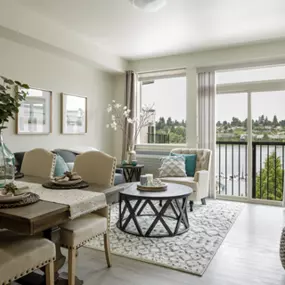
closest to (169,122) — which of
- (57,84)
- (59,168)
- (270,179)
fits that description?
(270,179)

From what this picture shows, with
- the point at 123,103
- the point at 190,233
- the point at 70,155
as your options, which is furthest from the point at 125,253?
the point at 123,103

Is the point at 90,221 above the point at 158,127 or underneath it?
underneath

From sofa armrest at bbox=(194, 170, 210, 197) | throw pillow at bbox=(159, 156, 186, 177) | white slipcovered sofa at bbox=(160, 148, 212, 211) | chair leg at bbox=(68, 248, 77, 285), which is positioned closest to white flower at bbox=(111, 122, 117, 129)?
white slipcovered sofa at bbox=(160, 148, 212, 211)

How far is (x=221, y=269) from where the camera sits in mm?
2408

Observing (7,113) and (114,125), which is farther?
(114,125)

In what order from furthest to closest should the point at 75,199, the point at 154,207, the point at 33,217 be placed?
1. the point at 154,207
2. the point at 75,199
3. the point at 33,217

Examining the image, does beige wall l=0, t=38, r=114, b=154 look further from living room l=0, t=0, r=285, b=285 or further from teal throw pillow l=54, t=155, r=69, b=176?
teal throw pillow l=54, t=155, r=69, b=176

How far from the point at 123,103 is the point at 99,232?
407 centimetres

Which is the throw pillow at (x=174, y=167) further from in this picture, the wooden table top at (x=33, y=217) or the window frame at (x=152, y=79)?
the wooden table top at (x=33, y=217)

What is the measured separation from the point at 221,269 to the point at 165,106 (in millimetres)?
3889

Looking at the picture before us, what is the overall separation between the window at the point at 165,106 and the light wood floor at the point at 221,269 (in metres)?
2.87

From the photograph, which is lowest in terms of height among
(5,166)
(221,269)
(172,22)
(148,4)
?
(221,269)

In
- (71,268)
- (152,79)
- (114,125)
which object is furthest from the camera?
(152,79)

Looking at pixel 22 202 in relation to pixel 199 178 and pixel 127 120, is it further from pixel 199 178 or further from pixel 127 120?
pixel 127 120
